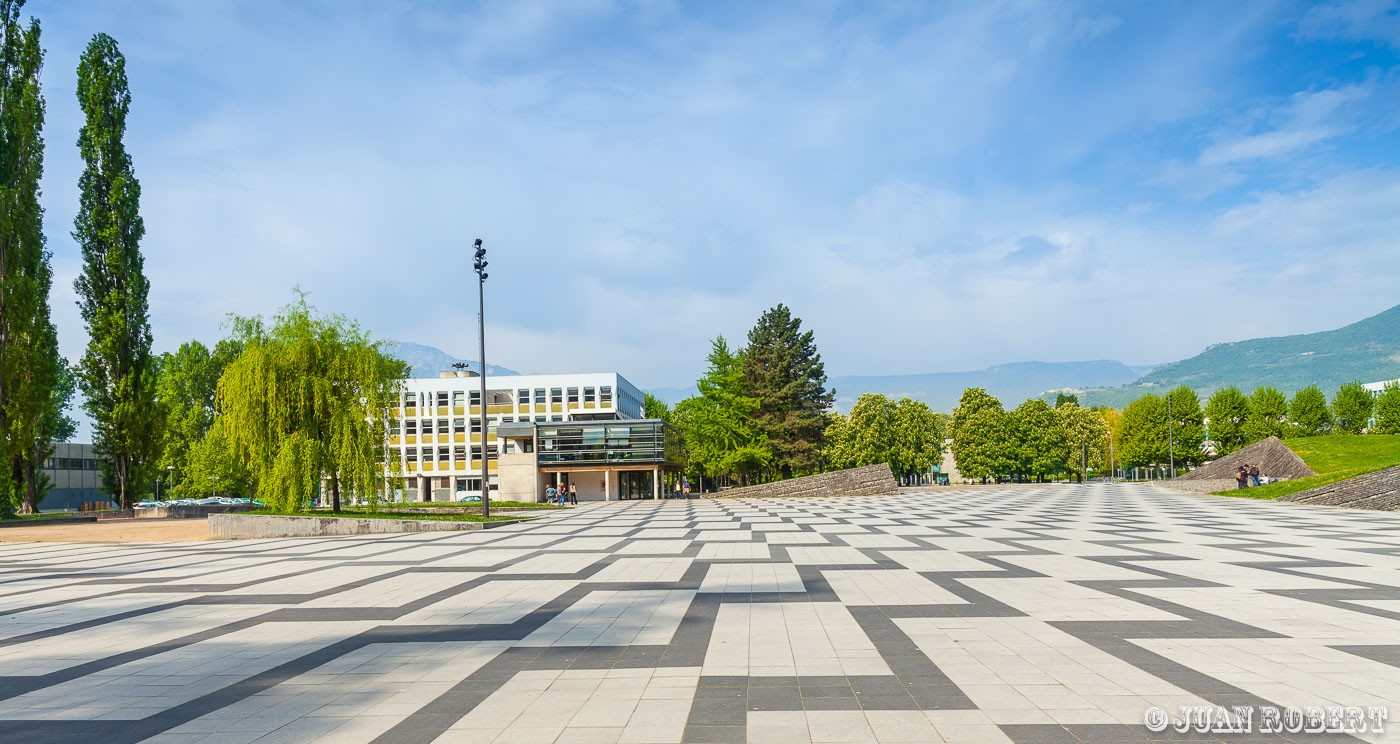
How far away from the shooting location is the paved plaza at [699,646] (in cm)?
480

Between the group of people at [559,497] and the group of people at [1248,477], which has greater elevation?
the group of people at [1248,477]

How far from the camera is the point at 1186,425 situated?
82.1m

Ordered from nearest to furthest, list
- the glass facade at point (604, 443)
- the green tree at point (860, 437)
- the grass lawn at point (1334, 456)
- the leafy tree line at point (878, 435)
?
1. the grass lawn at point (1334, 456)
2. the glass facade at point (604, 443)
3. the green tree at point (860, 437)
4. the leafy tree line at point (878, 435)

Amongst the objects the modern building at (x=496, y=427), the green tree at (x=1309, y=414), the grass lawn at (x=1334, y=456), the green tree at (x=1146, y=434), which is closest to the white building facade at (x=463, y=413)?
the modern building at (x=496, y=427)

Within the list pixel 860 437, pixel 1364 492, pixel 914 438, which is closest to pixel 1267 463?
pixel 1364 492

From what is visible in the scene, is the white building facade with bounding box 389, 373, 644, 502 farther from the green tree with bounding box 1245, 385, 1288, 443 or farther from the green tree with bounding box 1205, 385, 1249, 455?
the green tree with bounding box 1245, 385, 1288, 443

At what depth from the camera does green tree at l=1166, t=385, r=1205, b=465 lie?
266 feet

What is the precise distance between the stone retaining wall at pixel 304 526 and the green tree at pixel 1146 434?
84763 millimetres

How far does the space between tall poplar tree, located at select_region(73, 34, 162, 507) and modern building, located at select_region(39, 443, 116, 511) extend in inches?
1458

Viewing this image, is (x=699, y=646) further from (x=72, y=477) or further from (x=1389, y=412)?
(x=72, y=477)

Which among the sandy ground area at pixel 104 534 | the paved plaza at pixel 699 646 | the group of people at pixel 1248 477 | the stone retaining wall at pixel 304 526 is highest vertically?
the paved plaza at pixel 699 646

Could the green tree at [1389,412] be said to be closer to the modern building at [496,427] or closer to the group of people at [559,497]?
the modern building at [496,427]

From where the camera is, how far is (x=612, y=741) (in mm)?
4344

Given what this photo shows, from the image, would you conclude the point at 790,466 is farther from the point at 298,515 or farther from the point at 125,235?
the point at 125,235
